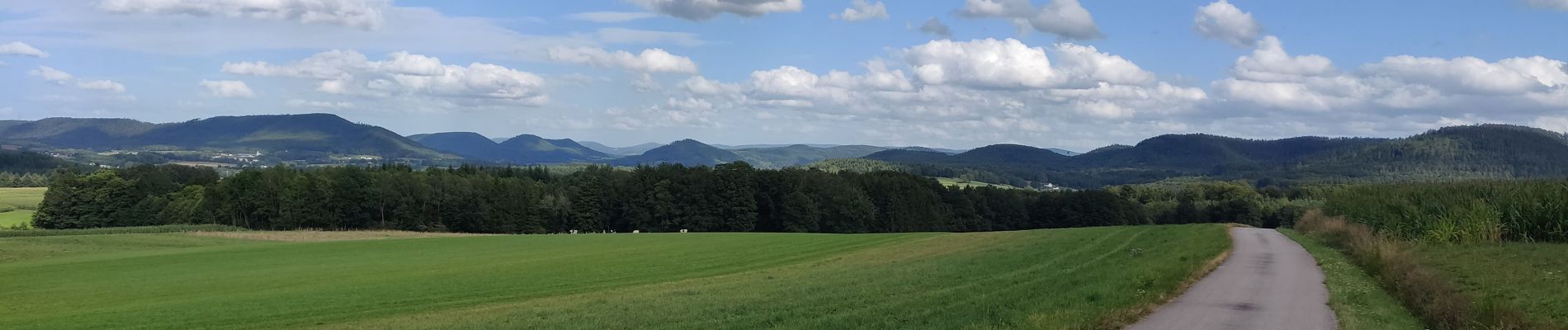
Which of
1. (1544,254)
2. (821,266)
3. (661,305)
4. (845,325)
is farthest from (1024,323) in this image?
(821,266)

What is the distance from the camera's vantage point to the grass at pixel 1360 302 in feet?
46.6

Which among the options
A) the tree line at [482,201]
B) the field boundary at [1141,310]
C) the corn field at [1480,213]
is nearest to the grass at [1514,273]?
the corn field at [1480,213]

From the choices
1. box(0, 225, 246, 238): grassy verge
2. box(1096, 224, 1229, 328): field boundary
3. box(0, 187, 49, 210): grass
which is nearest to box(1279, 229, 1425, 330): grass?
box(1096, 224, 1229, 328): field boundary

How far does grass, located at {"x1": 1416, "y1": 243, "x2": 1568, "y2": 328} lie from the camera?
14.2 metres

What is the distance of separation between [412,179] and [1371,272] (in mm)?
101135

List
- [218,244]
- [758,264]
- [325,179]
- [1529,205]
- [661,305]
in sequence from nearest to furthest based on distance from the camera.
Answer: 1. [661,305]
2. [1529,205]
3. [758,264]
4. [218,244]
5. [325,179]

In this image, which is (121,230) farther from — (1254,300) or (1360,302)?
(1360,302)

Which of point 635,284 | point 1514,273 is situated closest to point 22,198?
point 635,284

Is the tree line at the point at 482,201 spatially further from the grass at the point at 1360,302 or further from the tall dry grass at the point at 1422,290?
the grass at the point at 1360,302

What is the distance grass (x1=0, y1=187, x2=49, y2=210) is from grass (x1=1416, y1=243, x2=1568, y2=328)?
147m

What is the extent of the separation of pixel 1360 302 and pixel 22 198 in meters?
172

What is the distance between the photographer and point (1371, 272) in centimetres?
2338

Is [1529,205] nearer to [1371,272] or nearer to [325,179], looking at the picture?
[1371,272]

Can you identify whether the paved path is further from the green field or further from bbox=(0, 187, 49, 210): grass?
bbox=(0, 187, 49, 210): grass
